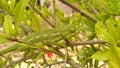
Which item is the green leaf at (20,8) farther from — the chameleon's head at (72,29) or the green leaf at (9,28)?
the chameleon's head at (72,29)

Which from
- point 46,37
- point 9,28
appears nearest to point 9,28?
point 9,28

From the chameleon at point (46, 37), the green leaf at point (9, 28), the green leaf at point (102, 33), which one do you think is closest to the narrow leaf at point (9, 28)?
the green leaf at point (9, 28)

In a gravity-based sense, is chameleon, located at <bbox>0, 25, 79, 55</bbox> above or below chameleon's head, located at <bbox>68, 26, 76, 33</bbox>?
below

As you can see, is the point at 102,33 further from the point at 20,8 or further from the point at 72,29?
the point at 72,29

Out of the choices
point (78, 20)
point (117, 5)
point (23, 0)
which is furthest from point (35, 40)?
point (78, 20)

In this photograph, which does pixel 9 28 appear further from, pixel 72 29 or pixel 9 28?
pixel 72 29

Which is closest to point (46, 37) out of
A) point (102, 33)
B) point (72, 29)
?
point (72, 29)

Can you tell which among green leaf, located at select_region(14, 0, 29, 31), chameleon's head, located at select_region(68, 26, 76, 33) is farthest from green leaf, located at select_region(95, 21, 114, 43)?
chameleon's head, located at select_region(68, 26, 76, 33)

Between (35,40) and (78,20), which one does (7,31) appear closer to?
(35,40)

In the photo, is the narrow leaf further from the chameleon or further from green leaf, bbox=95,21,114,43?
green leaf, bbox=95,21,114,43

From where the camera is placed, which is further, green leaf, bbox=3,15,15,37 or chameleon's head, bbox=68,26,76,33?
chameleon's head, bbox=68,26,76,33

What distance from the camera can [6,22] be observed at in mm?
726

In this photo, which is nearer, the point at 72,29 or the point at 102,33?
the point at 102,33

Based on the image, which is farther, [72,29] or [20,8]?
[72,29]
